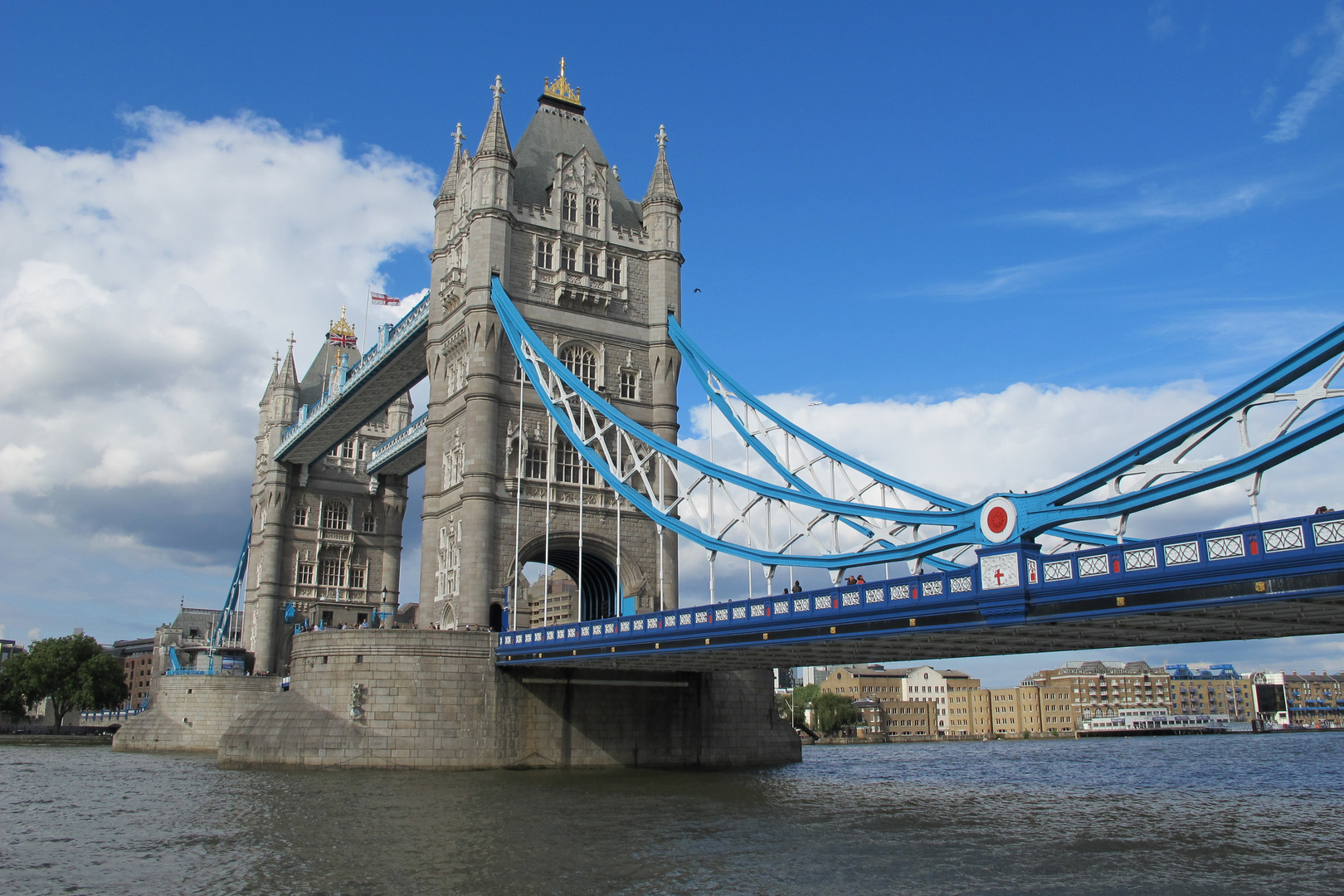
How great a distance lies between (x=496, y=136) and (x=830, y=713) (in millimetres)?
75452

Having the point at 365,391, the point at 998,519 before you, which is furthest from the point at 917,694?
the point at 998,519

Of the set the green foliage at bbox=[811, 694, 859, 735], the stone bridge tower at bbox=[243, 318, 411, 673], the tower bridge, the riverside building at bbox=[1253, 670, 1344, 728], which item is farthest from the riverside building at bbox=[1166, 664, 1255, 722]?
the tower bridge

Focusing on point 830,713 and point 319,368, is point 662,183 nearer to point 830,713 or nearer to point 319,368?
point 319,368

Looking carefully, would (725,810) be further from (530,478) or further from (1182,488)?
(530,478)

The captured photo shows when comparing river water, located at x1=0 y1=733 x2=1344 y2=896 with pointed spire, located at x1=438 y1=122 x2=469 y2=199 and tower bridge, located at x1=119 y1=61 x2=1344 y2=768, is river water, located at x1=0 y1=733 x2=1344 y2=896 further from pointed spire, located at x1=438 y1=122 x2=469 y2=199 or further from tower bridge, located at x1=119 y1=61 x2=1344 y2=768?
Result: pointed spire, located at x1=438 y1=122 x2=469 y2=199

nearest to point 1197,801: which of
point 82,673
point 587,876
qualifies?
point 587,876

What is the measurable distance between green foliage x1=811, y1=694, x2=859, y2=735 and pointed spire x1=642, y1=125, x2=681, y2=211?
68982mm

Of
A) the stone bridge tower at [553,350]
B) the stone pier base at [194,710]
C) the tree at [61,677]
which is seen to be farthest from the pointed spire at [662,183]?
the tree at [61,677]

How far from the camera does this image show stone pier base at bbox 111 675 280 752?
59594 mm

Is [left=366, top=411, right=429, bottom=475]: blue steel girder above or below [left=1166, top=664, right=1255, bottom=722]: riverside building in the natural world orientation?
above

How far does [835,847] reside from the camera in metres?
21.1

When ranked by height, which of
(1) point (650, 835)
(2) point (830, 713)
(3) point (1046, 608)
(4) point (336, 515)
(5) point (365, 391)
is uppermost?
(5) point (365, 391)

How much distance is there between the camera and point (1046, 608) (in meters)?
22.2

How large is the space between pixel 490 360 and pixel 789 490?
17.3 meters
